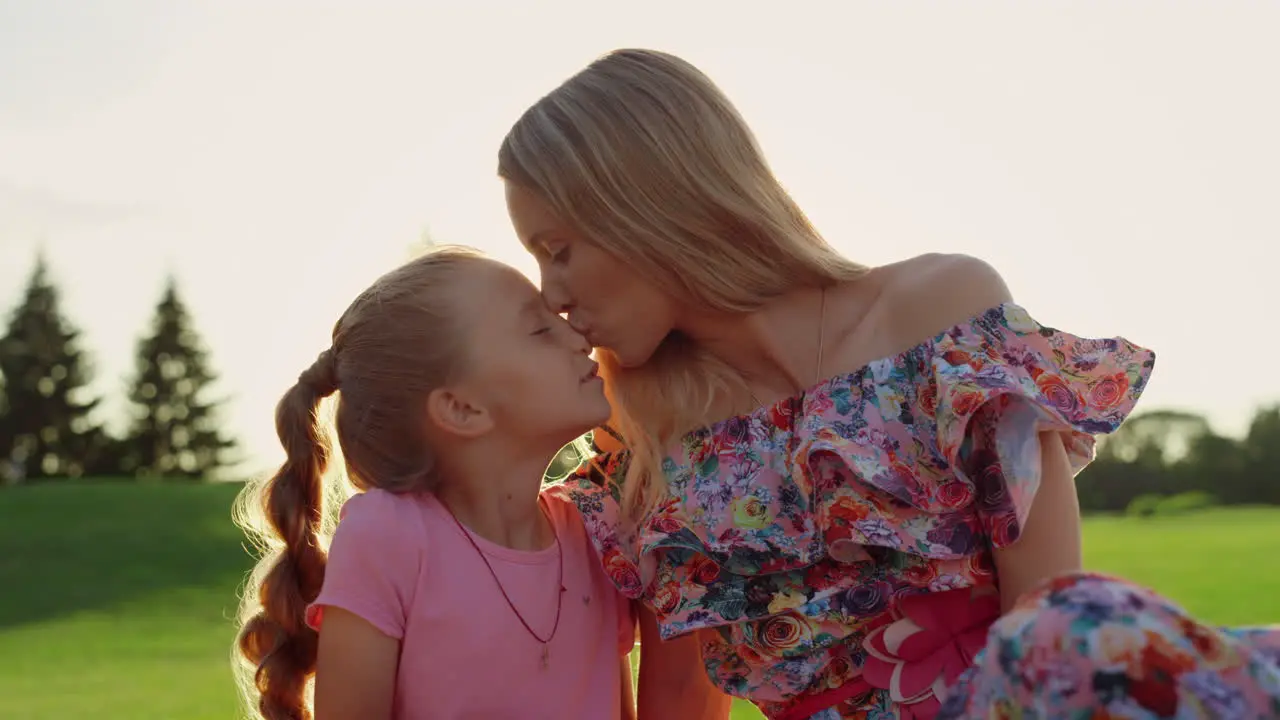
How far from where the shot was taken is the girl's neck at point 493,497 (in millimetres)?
2502

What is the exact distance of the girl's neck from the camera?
250 centimetres

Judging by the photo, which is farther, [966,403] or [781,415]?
[781,415]

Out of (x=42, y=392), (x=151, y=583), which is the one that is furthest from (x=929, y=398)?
(x=42, y=392)

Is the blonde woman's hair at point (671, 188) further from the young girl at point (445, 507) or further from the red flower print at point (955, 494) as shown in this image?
the red flower print at point (955, 494)

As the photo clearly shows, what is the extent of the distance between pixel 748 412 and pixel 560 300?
1.44 ft

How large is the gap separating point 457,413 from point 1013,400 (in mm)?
992

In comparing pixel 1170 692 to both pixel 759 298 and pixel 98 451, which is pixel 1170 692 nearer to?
pixel 759 298

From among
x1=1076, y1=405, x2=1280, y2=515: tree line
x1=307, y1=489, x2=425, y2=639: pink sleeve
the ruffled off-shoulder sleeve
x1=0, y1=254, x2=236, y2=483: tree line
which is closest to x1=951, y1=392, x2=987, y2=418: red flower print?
the ruffled off-shoulder sleeve

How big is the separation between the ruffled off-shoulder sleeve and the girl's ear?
82 cm

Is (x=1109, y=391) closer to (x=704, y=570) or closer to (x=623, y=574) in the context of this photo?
(x=704, y=570)

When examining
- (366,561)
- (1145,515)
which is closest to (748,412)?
(366,561)

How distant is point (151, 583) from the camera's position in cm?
1417

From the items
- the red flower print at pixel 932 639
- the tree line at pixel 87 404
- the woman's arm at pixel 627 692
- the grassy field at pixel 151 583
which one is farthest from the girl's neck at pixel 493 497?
the tree line at pixel 87 404

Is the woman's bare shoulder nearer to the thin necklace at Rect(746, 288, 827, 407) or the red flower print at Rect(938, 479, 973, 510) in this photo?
the thin necklace at Rect(746, 288, 827, 407)
